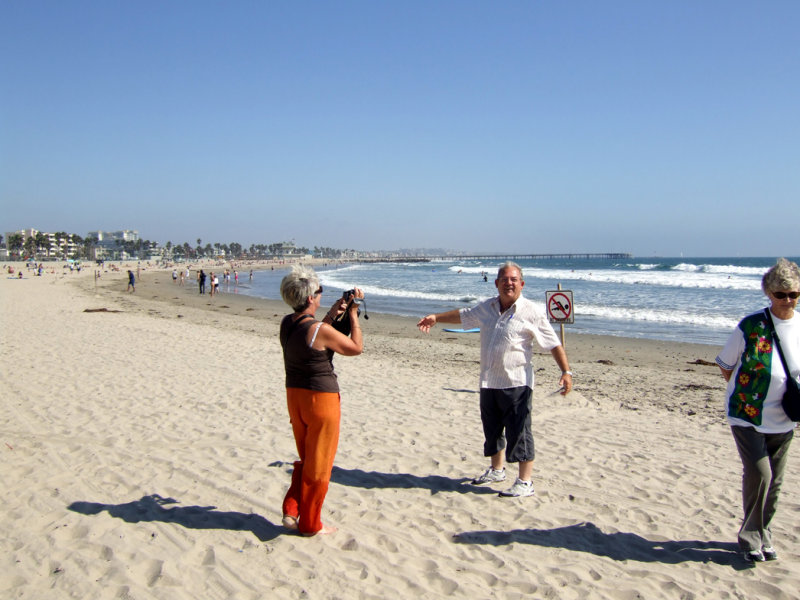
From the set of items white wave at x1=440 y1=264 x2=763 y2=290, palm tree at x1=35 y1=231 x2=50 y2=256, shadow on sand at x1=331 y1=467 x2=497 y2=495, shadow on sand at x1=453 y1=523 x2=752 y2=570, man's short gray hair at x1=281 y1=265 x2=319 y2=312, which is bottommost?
shadow on sand at x1=331 y1=467 x2=497 y2=495

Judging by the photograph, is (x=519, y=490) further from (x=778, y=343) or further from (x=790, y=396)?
(x=778, y=343)

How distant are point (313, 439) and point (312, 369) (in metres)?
0.44

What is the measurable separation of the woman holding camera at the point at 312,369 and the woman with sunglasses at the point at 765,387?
2.25 m

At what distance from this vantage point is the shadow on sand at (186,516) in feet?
12.2

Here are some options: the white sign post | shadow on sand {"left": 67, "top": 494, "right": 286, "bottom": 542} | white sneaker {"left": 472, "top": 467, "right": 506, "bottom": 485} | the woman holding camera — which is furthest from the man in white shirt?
the white sign post

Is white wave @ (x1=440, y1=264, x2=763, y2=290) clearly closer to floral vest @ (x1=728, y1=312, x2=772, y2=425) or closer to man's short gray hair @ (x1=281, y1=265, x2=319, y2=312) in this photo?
floral vest @ (x1=728, y1=312, x2=772, y2=425)

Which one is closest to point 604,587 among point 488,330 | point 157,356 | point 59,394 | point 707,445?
point 488,330

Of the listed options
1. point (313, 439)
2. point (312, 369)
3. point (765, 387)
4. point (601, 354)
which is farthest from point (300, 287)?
point (601, 354)

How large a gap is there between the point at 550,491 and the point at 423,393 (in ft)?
12.5

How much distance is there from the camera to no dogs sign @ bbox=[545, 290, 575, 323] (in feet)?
27.6

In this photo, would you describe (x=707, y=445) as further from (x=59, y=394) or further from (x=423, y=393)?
(x=59, y=394)

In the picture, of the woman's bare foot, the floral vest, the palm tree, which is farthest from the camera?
the palm tree

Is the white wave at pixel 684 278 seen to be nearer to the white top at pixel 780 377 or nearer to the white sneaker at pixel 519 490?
the white sneaker at pixel 519 490

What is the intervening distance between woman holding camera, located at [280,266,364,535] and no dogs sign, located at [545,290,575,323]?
18.5 ft
